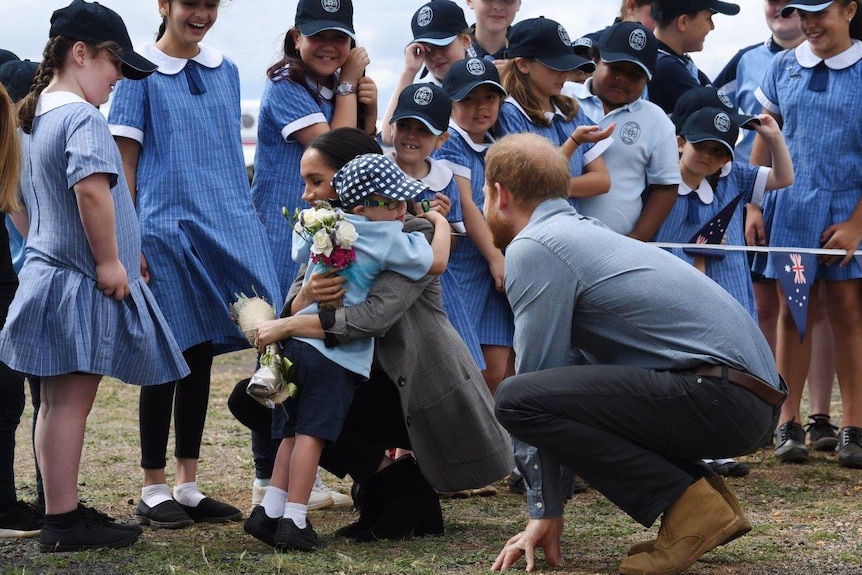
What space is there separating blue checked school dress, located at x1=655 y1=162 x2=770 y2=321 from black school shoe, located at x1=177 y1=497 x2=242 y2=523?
2.26m

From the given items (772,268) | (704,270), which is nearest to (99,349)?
(704,270)

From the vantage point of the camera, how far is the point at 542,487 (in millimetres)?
3883

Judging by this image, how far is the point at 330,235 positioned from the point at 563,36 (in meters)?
1.86

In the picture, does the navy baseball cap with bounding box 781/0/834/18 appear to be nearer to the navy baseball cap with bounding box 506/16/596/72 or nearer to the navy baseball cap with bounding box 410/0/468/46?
the navy baseball cap with bounding box 506/16/596/72

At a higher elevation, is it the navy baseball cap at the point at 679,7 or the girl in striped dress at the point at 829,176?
the navy baseball cap at the point at 679,7

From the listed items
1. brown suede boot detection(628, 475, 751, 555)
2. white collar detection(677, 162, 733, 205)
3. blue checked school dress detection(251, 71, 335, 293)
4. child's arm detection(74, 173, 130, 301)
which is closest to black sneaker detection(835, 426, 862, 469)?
white collar detection(677, 162, 733, 205)

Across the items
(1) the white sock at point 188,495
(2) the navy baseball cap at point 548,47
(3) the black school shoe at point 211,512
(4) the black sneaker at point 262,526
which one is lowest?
(3) the black school shoe at point 211,512

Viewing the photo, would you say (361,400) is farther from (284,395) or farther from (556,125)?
(556,125)

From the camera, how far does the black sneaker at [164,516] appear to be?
4699 mm

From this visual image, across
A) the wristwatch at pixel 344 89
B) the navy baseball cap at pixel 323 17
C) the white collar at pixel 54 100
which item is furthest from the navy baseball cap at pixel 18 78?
the wristwatch at pixel 344 89

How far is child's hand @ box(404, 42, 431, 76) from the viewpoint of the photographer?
19.5ft

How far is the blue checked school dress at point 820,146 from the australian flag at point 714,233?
0.58 metres

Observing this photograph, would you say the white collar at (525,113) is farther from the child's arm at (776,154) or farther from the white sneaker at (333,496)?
the white sneaker at (333,496)

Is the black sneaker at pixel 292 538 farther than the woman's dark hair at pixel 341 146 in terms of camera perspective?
No
